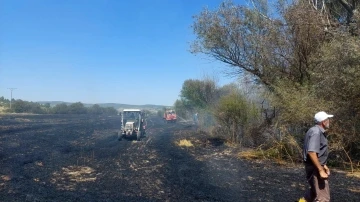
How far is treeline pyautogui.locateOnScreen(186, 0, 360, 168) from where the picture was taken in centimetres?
1204

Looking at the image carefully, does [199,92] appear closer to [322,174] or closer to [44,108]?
[322,174]

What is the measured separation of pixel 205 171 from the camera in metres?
11.9

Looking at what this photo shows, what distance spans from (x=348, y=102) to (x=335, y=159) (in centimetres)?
222

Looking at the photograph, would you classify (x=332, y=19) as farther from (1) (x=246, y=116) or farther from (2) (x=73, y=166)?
(2) (x=73, y=166)

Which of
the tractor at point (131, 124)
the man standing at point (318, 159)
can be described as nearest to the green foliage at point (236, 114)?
the tractor at point (131, 124)

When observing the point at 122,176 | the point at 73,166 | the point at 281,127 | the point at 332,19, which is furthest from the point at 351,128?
the point at 73,166

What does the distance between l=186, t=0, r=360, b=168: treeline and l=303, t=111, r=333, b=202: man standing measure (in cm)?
608

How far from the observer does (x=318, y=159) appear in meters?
5.70

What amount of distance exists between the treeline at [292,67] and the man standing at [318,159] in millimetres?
6077

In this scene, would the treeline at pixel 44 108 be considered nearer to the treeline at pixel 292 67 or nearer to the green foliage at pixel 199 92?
the green foliage at pixel 199 92

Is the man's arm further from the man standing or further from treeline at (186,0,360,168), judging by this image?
treeline at (186,0,360,168)

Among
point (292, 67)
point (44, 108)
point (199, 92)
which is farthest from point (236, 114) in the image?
point (44, 108)

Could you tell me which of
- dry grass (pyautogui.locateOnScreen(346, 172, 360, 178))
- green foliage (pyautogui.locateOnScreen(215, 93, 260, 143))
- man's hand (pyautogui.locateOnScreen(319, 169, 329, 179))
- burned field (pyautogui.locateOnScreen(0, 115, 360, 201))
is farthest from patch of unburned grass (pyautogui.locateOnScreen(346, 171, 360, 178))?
green foliage (pyautogui.locateOnScreen(215, 93, 260, 143))

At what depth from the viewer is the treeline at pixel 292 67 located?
1204cm
